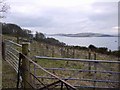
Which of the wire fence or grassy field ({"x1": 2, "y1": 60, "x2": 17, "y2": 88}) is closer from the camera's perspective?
the wire fence

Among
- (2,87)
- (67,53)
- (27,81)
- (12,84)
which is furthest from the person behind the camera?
(67,53)

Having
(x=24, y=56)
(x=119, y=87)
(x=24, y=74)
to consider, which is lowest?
(x=119, y=87)

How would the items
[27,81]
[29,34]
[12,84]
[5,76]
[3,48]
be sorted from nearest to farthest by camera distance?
1. [27,81]
2. [12,84]
3. [5,76]
4. [3,48]
5. [29,34]

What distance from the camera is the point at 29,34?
26.8 meters

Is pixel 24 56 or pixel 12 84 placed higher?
pixel 24 56

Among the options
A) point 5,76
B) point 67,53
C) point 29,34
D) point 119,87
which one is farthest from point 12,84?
point 29,34

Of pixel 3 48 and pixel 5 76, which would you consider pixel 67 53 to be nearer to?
pixel 3 48

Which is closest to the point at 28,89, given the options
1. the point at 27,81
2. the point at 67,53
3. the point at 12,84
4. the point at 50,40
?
the point at 27,81

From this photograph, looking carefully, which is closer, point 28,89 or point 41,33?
point 28,89

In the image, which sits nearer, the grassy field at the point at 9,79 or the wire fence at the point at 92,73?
the wire fence at the point at 92,73

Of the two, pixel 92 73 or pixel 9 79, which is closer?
pixel 9 79

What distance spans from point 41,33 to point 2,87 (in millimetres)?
20283

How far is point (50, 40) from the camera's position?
29141 mm

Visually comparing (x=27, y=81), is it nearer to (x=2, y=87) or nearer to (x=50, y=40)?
(x=2, y=87)
